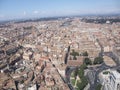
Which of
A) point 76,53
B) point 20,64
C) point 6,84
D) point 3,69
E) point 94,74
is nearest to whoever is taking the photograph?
point 6,84

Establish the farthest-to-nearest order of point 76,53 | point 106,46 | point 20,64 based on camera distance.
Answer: point 106,46 → point 76,53 → point 20,64

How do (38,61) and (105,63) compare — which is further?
(38,61)

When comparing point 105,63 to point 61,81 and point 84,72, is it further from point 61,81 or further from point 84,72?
point 61,81

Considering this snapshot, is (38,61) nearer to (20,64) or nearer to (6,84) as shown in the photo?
(20,64)

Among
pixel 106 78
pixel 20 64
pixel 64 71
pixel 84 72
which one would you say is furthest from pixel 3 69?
pixel 106 78

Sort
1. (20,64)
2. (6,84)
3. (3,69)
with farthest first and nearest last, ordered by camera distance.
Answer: (20,64)
(3,69)
(6,84)

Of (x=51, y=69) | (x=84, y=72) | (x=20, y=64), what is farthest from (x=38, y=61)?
(x=84, y=72)

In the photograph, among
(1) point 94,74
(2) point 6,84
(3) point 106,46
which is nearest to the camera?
(2) point 6,84

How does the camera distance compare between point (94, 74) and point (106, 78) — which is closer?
point (106, 78)
